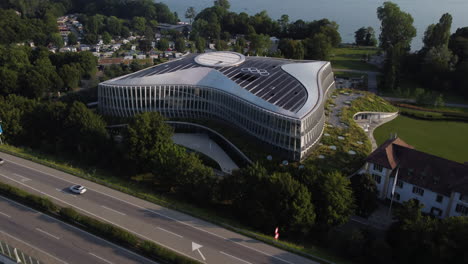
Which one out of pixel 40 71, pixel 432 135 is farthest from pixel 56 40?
pixel 432 135

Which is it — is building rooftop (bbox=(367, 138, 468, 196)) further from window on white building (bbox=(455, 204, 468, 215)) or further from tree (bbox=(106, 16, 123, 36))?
tree (bbox=(106, 16, 123, 36))

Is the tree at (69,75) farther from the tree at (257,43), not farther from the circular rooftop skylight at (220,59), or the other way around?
the tree at (257,43)

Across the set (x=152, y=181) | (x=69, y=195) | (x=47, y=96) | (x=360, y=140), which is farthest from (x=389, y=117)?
(x=47, y=96)

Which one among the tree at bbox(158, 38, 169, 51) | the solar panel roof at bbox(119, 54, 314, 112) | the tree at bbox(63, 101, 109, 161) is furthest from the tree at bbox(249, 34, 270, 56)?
the tree at bbox(63, 101, 109, 161)

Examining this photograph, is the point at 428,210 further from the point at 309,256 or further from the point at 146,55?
the point at 146,55

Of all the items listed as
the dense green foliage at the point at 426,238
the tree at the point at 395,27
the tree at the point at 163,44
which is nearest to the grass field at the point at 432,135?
the dense green foliage at the point at 426,238
